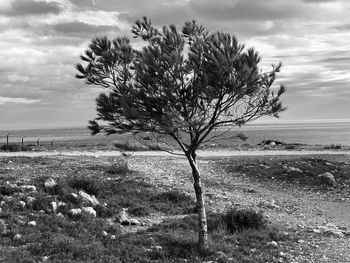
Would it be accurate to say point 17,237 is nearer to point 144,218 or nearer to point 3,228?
point 3,228

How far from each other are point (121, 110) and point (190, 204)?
8.28 m

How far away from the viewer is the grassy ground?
1091 centimetres

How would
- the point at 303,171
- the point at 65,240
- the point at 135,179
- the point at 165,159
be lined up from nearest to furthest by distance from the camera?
the point at 65,240
the point at 135,179
the point at 303,171
the point at 165,159

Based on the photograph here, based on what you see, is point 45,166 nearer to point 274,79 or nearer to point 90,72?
point 90,72

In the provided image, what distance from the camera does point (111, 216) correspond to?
48.9ft

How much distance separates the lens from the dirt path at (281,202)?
12344 millimetres

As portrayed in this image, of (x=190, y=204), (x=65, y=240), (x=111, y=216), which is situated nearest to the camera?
(x=65, y=240)

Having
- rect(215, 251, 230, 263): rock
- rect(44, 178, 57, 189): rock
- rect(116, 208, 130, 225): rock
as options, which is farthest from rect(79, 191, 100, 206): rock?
rect(215, 251, 230, 263): rock

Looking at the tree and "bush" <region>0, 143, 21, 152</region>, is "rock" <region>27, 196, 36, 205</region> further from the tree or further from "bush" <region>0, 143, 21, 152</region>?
"bush" <region>0, 143, 21, 152</region>

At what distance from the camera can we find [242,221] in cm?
1412

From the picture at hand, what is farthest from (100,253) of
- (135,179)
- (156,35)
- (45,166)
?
(45,166)

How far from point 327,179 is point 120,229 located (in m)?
13.1

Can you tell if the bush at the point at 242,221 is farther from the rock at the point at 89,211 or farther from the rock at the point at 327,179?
the rock at the point at 327,179

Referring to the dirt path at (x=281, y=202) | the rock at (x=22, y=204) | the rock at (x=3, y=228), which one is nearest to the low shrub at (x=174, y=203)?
the dirt path at (x=281, y=202)
